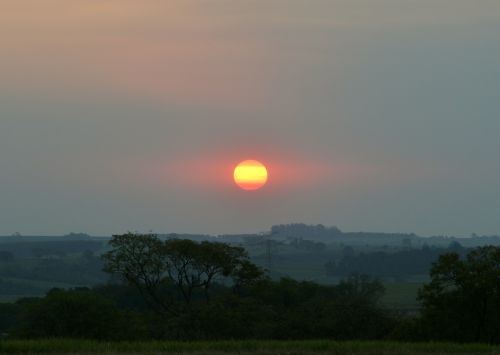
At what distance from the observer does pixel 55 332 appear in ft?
141

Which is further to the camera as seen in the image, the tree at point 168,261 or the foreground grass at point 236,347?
the tree at point 168,261

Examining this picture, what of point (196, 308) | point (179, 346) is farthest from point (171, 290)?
point (179, 346)

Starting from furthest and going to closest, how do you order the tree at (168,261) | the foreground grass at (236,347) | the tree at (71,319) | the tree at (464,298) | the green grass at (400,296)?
the green grass at (400,296)
the tree at (168,261)
the tree at (71,319)
the tree at (464,298)
the foreground grass at (236,347)

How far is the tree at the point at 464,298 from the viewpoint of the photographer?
41594 millimetres

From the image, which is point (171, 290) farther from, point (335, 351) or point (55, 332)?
point (335, 351)

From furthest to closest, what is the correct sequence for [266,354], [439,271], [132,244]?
[132,244] < [439,271] < [266,354]

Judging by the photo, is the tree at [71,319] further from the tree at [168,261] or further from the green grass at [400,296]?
the green grass at [400,296]

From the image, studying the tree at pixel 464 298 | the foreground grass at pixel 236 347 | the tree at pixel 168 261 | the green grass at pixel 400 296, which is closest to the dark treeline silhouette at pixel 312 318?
the tree at pixel 464 298

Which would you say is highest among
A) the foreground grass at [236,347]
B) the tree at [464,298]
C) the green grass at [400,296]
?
the tree at [464,298]

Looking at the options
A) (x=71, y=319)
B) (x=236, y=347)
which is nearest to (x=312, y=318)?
(x=71, y=319)

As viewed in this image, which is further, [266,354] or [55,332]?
[55,332]

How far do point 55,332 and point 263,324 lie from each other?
10.2 meters

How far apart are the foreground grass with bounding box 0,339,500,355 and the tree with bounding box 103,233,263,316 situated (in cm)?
2990

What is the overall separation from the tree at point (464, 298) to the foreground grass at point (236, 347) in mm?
12352
